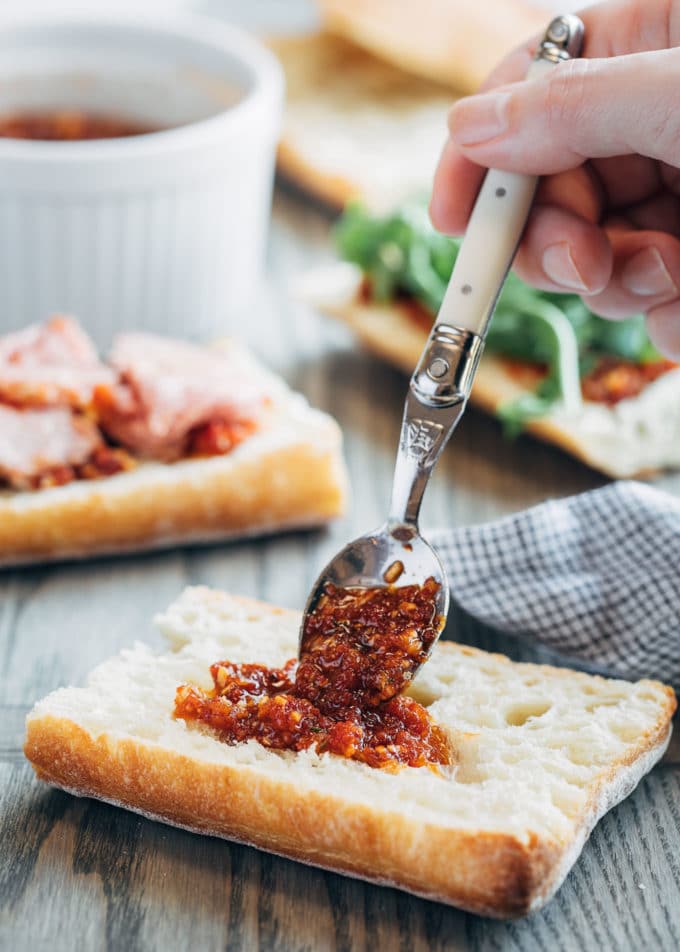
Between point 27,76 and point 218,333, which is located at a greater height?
point 27,76

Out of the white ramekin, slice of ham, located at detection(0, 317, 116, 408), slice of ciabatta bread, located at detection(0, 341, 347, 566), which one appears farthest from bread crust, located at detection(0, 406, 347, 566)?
the white ramekin

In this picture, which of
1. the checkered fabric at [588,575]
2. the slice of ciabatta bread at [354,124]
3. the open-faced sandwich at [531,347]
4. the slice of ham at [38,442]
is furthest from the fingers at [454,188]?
the slice of ciabatta bread at [354,124]

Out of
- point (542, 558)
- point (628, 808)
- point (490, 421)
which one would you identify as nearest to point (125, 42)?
point (490, 421)

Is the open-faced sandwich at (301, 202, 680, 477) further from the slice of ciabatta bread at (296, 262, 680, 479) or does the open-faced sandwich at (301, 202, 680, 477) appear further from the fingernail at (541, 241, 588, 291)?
the fingernail at (541, 241, 588, 291)

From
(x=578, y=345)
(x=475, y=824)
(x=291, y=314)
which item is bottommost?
(x=291, y=314)

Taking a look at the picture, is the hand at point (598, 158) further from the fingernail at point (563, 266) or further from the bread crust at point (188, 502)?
the bread crust at point (188, 502)

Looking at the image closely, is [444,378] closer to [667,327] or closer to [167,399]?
[667,327]

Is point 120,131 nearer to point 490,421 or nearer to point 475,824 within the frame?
point 490,421
